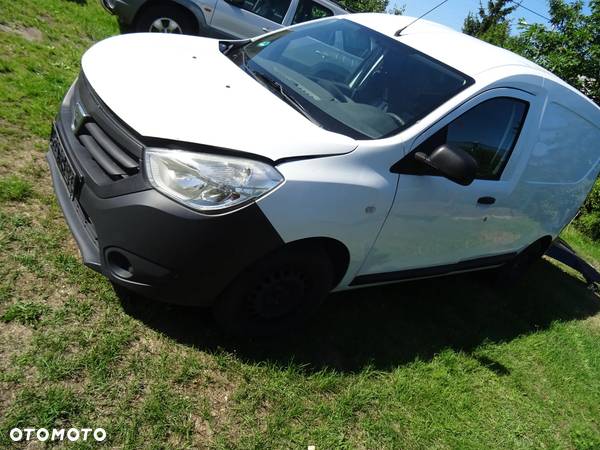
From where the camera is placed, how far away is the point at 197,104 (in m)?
2.50

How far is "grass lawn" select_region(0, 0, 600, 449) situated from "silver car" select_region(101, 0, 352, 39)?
9.80ft

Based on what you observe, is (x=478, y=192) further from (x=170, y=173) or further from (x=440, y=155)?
(x=170, y=173)

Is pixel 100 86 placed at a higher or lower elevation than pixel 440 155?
A: lower

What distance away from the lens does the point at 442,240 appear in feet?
10.9

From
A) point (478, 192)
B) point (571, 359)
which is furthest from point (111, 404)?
point (571, 359)

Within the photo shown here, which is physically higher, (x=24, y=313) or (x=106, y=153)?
(x=106, y=153)

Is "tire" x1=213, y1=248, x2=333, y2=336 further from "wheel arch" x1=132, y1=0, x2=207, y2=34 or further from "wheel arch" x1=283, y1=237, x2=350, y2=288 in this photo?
"wheel arch" x1=132, y1=0, x2=207, y2=34

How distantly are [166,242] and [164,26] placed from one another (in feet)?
19.3

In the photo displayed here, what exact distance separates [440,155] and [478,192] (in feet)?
2.56

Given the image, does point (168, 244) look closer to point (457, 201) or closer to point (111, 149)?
point (111, 149)

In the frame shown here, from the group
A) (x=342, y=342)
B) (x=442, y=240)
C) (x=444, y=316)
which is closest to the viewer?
(x=342, y=342)

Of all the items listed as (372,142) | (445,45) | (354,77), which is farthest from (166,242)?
(445,45)

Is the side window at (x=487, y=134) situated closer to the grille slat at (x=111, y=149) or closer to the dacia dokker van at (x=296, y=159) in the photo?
the dacia dokker van at (x=296, y=159)

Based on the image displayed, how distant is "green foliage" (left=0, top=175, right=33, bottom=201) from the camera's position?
10.2ft
